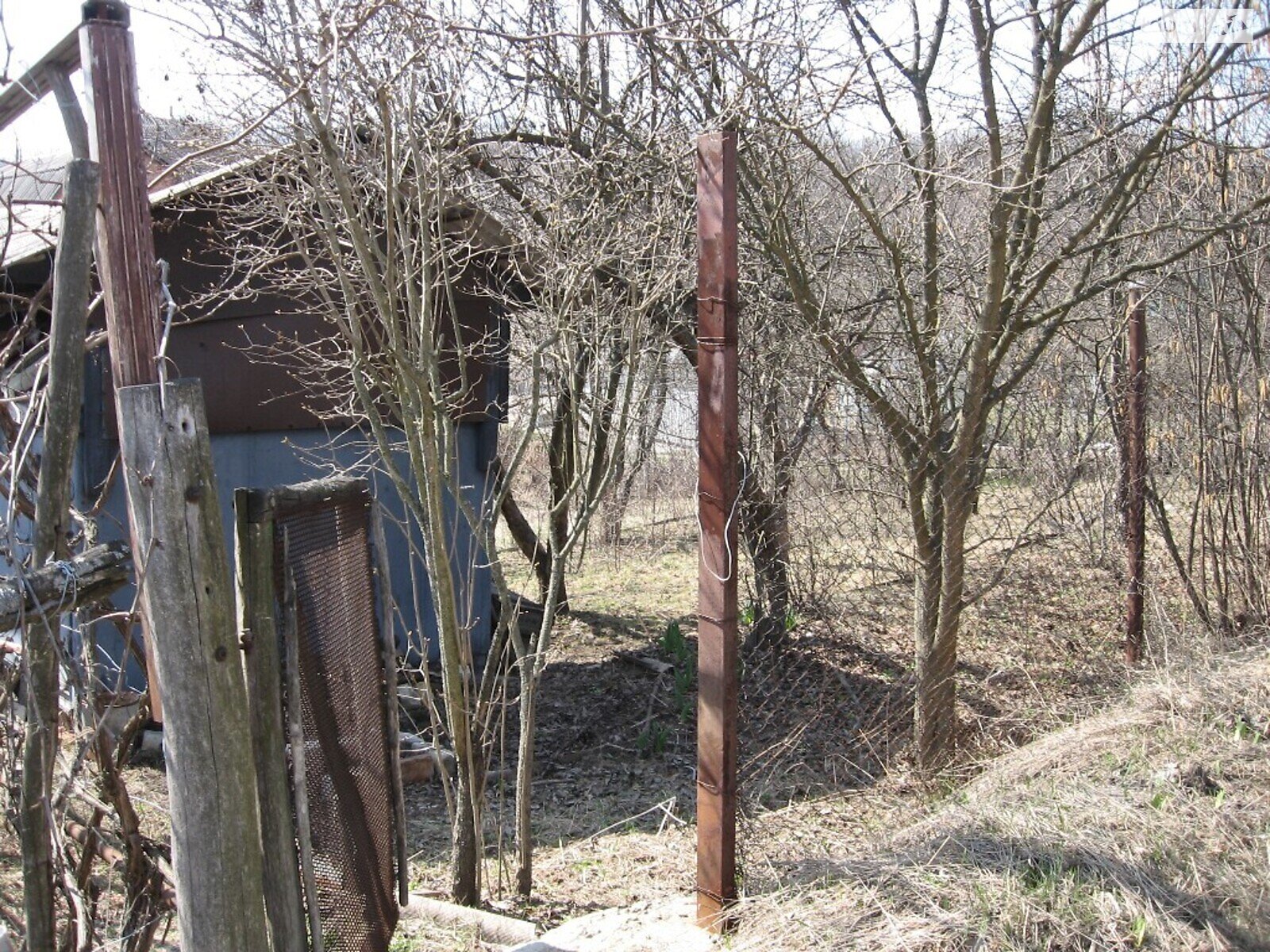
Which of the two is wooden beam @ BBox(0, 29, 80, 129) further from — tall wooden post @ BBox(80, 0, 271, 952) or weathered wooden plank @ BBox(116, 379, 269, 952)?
weathered wooden plank @ BBox(116, 379, 269, 952)

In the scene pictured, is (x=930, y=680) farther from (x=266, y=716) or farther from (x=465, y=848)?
(x=266, y=716)

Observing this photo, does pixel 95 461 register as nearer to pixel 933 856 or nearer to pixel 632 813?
pixel 632 813

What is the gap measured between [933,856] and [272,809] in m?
2.12

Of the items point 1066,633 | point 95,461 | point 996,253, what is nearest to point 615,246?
point 996,253

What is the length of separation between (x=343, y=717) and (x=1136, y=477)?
16.3 feet

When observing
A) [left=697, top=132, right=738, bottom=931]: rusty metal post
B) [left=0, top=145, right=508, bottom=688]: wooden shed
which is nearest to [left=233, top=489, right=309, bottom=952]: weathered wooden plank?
[left=697, top=132, right=738, bottom=931]: rusty metal post

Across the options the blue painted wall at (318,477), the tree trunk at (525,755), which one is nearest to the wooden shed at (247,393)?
the blue painted wall at (318,477)

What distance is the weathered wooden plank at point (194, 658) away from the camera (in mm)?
2361

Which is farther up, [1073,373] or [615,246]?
[615,246]

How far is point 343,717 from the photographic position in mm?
3146

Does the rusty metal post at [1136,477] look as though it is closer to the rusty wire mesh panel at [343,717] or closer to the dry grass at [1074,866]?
the dry grass at [1074,866]

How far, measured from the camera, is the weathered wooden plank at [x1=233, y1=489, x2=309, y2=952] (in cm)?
268

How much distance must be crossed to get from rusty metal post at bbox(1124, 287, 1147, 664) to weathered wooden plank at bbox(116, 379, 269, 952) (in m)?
5.32

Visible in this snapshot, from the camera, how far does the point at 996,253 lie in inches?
204
